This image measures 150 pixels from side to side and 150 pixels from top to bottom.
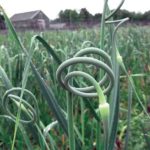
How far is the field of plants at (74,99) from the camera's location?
2.04 feet

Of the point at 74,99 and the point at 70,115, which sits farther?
the point at 74,99

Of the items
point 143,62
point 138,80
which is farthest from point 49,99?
point 143,62

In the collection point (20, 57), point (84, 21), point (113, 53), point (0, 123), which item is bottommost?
point (84, 21)

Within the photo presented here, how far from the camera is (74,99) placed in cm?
166

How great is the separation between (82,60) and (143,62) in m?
2.51

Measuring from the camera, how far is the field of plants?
0.62 metres

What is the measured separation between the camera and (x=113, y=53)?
2.63 ft

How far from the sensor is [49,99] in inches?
30.7

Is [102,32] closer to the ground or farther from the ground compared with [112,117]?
farther from the ground

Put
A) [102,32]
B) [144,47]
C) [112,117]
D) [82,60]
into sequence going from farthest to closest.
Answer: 1. [144,47]
2. [102,32]
3. [112,117]
4. [82,60]

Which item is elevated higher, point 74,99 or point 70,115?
point 70,115

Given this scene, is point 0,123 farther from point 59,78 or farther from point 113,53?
point 59,78

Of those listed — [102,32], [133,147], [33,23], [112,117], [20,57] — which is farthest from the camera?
[33,23]

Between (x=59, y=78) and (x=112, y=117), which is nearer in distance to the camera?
(x=59, y=78)
